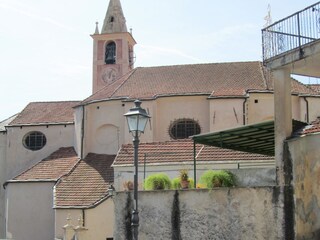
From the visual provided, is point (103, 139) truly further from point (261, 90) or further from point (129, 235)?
point (129, 235)

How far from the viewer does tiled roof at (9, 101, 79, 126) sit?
4444 cm

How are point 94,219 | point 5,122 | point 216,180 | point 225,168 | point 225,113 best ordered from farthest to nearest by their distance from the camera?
point 5,122 < point 225,113 < point 94,219 < point 225,168 < point 216,180

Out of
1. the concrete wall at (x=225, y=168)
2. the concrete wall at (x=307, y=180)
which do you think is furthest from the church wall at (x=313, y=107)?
the concrete wall at (x=307, y=180)

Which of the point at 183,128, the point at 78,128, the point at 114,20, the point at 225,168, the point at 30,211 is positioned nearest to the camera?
the point at 225,168

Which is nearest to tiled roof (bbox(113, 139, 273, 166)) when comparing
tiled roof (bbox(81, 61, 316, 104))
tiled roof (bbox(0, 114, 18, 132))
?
tiled roof (bbox(81, 61, 316, 104))

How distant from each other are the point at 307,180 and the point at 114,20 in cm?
4782

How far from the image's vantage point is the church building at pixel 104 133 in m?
34.5

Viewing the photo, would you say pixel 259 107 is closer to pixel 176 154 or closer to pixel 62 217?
pixel 176 154

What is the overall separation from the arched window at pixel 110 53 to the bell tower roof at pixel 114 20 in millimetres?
1369

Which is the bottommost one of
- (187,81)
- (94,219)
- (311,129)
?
(94,219)

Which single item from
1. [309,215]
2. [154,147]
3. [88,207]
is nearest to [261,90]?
[154,147]

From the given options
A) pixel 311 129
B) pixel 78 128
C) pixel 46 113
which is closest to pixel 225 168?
pixel 311 129

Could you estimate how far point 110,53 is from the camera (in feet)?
198

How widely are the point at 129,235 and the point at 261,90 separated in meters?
19.4
